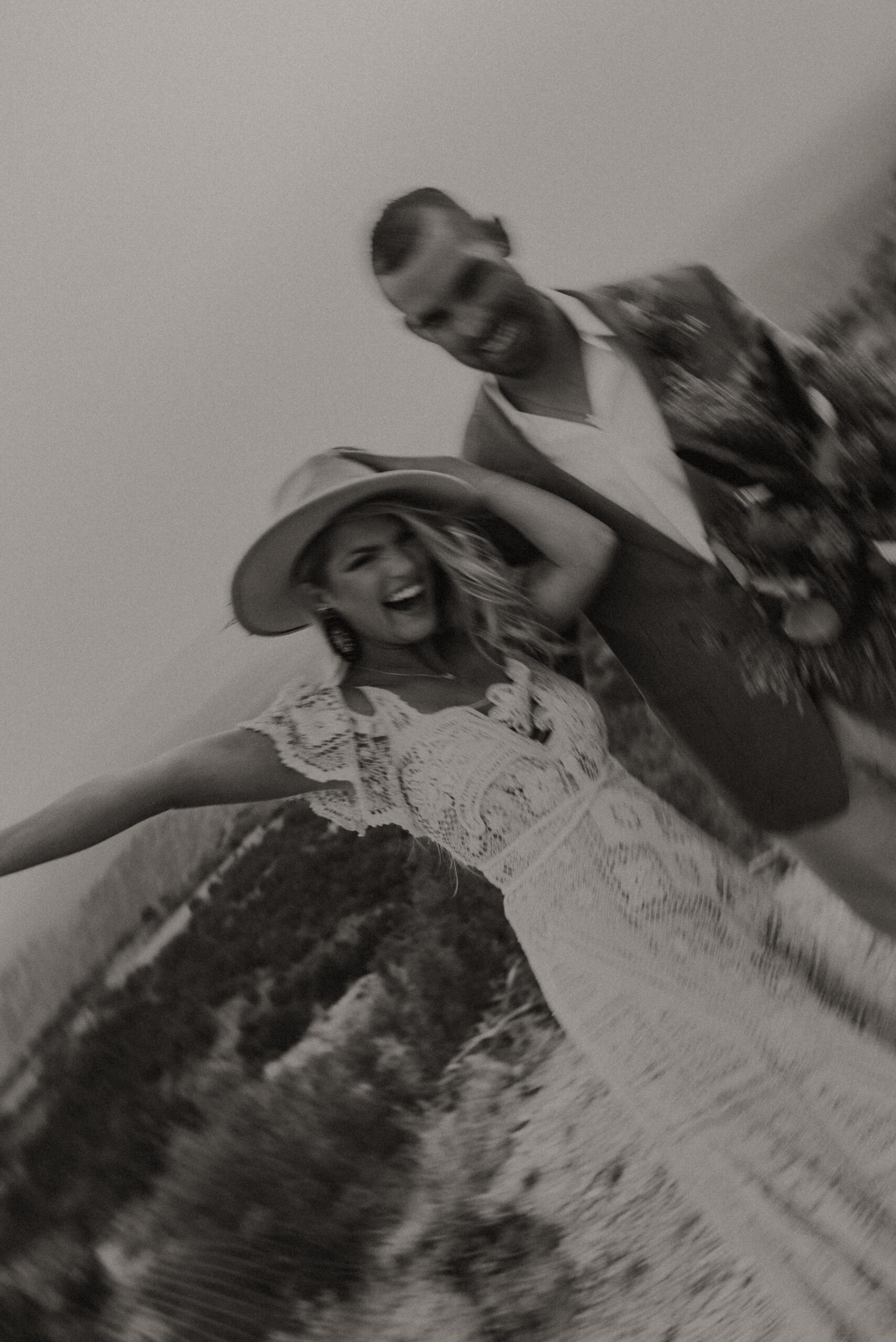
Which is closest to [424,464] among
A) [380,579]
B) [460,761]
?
[380,579]

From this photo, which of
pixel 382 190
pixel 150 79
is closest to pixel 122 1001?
pixel 382 190

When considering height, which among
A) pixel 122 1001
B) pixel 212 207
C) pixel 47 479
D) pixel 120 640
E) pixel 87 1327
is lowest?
pixel 87 1327

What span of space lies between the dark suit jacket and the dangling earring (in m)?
0.29

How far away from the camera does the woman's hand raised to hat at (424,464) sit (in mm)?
1522

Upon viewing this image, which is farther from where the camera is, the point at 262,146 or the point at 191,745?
the point at 262,146

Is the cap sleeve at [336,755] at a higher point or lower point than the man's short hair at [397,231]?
lower

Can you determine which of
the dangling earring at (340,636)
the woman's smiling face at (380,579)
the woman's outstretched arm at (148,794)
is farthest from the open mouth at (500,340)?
the woman's outstretched arm at (148,794)

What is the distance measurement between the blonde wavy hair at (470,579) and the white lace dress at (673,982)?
5cm

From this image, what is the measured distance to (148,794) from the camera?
4.75 ft

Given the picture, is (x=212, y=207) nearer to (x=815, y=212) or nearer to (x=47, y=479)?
(x=47, y=479)

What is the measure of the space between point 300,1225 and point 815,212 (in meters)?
1.53

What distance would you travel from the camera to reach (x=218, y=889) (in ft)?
4.91

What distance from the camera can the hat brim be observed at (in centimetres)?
147

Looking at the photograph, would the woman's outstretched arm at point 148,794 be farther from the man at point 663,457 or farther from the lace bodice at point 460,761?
the man at point 663,457
